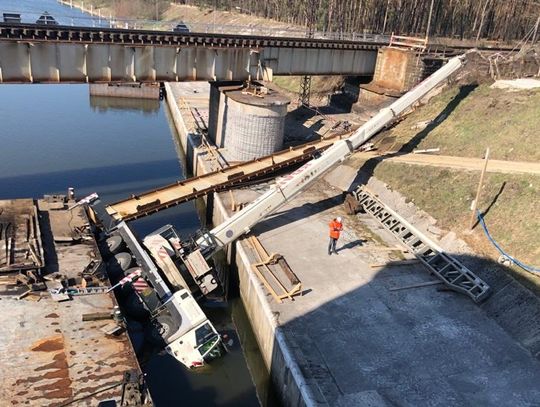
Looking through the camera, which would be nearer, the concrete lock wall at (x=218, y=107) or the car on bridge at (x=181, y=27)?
the concrete lock wall at (x=218, y=107)

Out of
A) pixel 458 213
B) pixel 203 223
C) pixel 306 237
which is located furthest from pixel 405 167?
pixel 203 223

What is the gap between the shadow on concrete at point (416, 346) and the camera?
44.8ft

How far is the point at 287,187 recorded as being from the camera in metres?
21.6

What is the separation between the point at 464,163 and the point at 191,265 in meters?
15.6

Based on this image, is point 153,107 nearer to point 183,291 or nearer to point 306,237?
point 306,237

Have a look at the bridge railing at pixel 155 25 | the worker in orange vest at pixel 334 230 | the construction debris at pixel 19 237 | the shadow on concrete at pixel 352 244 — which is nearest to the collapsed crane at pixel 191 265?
the worker in orange vest at pixel 334 230

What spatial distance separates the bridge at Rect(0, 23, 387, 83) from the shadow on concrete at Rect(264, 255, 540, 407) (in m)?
17.8

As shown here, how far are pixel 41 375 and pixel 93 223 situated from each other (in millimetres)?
9602

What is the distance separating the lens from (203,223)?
92.4ft

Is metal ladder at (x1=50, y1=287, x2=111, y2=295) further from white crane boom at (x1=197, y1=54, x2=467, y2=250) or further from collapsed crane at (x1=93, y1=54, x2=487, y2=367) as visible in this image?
white crane boom at (x1=197, y1=54, x2=467, y2=250)

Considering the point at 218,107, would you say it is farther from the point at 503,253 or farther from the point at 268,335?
the point at 503,253

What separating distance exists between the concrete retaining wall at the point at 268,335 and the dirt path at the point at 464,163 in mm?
10907

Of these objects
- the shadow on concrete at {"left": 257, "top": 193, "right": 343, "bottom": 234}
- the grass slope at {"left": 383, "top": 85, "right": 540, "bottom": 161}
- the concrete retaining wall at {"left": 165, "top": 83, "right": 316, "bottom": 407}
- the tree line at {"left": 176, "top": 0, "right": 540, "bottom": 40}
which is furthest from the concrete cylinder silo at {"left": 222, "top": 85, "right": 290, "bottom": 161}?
the tree line at {"left": 176, "top": 0, "right": 540, "bottom": 40}

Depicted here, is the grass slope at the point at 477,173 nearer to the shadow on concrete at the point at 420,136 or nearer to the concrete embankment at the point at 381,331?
the shadow on concrete at the point at 420,136
